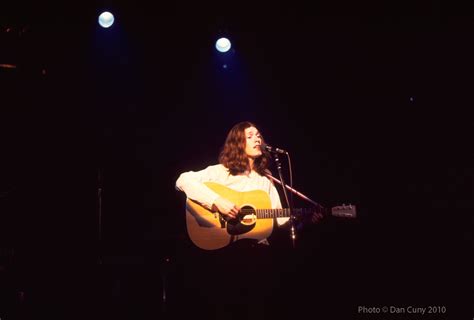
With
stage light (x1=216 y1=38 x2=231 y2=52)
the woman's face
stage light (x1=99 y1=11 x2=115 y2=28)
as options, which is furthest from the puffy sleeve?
stage light (x1=99 y1=11 x2=115 y2=28)

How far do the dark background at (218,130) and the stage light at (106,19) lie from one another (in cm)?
8

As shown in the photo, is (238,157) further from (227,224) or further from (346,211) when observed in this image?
(346,211)

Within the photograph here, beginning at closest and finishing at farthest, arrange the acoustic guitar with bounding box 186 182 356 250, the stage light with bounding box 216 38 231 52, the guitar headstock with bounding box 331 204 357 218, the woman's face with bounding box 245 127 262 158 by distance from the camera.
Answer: the guitar headstock with bounding box 331 204 357 218 → the acoustic guitar with bounding box 186 182 356 250 → the woman's face with bounding box 245 127 262 158 → the stage light with bounding box 216 38 231 52

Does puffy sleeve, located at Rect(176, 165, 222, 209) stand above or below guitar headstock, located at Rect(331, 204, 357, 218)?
above

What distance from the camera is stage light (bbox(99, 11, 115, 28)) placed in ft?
13.5

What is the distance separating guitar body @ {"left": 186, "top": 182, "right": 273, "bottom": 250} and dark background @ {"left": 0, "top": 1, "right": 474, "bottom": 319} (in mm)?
573

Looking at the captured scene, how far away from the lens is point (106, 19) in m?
4.12

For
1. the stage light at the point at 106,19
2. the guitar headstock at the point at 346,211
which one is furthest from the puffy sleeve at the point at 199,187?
the stage light at the point at 106,19

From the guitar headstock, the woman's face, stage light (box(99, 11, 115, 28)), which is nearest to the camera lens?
the guitar headstock

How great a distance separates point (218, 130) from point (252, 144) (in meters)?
0.86

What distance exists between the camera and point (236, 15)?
4305 millimetres

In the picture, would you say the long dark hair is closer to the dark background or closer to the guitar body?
the guitar body

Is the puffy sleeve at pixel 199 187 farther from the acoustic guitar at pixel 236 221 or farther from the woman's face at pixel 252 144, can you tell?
the woman's face at pixel 252 144

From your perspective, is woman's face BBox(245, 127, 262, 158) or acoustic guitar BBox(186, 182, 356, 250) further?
woman's face BBox(245, 127, 262, 158)
